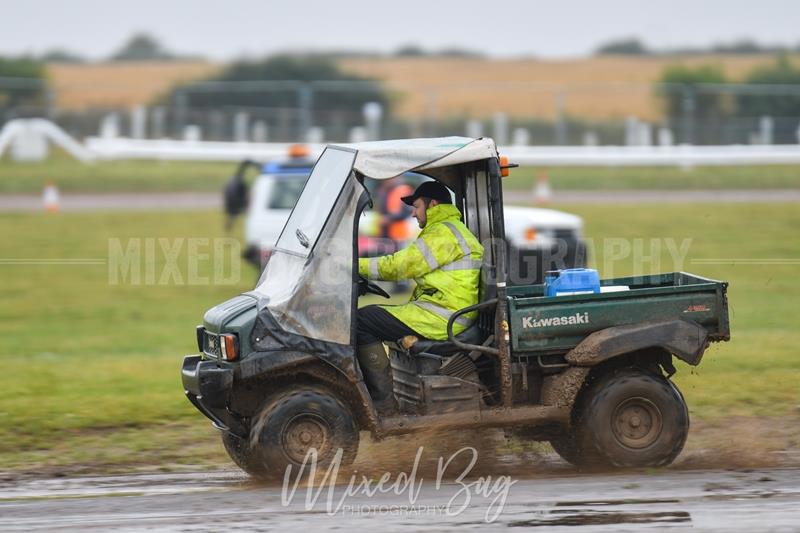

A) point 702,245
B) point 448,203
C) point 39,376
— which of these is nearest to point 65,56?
point 702,245

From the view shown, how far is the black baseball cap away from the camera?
7676mm

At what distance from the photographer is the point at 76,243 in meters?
22.5

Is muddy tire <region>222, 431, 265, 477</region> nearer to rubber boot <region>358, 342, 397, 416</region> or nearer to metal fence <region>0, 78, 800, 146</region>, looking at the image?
rubber boot <region>358, 342, 397, 416</region>

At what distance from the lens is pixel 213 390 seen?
7211 mm

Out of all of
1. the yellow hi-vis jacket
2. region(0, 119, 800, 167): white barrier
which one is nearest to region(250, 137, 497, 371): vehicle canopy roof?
the yellow hi-vis jacket

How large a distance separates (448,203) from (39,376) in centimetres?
546

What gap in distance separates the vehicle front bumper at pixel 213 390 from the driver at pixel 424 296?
84 centimetres

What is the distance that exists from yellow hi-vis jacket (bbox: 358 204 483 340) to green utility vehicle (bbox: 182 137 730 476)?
0.30 feet

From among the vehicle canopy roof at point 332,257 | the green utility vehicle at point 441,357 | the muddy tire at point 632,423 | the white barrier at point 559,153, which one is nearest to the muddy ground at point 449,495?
the muddy tire at point 632,423

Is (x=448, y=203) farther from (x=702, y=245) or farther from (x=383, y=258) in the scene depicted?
(x=702, y=245)

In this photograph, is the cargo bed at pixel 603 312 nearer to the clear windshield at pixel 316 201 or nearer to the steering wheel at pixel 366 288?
the steering wheel at pixel 366 288

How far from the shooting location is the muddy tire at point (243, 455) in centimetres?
736

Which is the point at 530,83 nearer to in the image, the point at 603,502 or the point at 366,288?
the point at 366,288

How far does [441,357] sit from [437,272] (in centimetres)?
53
